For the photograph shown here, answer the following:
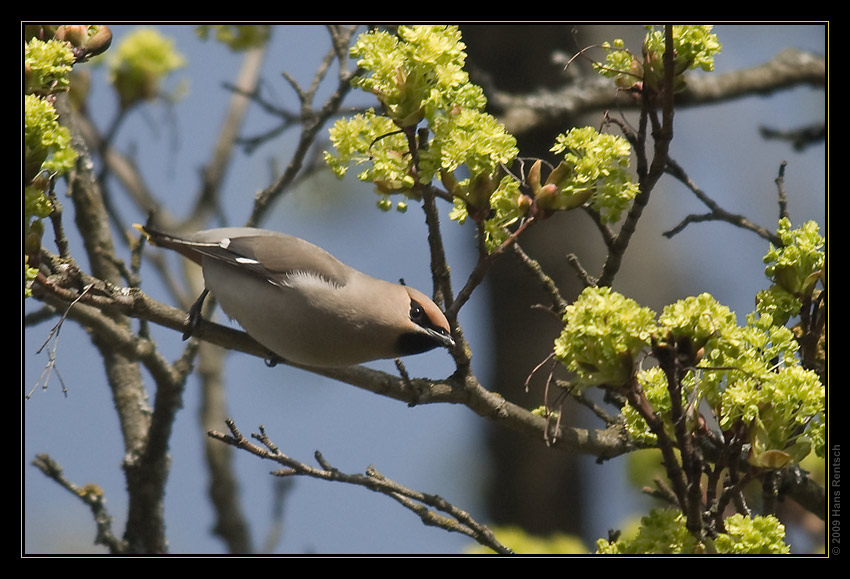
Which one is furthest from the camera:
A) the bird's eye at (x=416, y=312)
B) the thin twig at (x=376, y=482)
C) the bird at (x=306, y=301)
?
the bird's eye at (x=416, y=312)

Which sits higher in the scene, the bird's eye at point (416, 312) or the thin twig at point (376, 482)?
the bird's eye at point (416, 312)

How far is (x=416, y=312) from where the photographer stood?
4242 mm

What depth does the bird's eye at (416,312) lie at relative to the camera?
165 inches

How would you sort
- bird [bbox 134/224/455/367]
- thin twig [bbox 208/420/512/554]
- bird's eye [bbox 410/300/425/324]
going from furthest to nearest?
1. bird's eye [bbox 410/300/425/324]
2. bird [bbox 134/224/455/367]
3. thin twig [bbox 208/420/512/554]

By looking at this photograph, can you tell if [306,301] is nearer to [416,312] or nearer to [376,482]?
[416,312]

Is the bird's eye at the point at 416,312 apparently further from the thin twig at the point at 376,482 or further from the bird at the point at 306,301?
the thin twig at the point at 376,482

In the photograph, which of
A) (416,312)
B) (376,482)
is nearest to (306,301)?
(416,312)

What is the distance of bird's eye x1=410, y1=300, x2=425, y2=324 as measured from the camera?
13.7 ft

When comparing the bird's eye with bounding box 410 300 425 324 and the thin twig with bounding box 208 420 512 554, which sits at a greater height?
the bird's eye with bounding box 410 300 425 324

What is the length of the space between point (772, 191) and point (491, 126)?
10069 mm

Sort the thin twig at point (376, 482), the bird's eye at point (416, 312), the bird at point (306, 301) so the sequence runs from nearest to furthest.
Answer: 1. the thin twig at point (376, 482)
2. the bird at point (306, 301)
3. the bird's eye at point (416, 312)

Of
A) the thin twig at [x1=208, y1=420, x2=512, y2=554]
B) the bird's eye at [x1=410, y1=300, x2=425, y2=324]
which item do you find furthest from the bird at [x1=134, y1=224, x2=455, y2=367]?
the thin twig at [x1=208, y1=420, x2=512, y2=554]

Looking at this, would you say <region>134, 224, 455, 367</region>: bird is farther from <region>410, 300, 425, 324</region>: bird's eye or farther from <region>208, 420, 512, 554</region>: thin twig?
<region>208, 420, 512, 554</region>: thin twig

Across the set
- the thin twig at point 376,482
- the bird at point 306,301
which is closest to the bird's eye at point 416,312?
the bird at point 306,301
